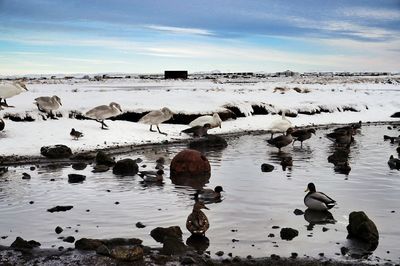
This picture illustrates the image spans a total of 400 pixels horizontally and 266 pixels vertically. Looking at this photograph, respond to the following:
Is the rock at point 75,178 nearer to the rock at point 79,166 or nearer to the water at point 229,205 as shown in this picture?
the water at point 229,205

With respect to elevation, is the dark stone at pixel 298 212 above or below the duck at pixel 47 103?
below

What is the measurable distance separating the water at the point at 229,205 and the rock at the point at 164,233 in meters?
0.16

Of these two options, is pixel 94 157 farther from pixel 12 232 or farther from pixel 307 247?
pixel 307 247

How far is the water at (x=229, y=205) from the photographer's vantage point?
374 inches

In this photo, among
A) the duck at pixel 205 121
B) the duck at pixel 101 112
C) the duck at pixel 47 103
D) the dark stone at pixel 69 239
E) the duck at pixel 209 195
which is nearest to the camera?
the dark stone at pixel 69 239

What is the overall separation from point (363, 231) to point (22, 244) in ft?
20.7

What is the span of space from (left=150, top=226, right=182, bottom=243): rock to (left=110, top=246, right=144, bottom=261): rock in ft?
3.53

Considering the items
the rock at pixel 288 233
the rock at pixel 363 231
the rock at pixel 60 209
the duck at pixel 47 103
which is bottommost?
the rock at pixel 60 209

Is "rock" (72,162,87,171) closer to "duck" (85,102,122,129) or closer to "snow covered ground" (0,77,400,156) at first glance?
"snow covered ground" (0,77,400,156)

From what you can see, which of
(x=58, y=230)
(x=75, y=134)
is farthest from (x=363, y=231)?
(x=75, y=134)

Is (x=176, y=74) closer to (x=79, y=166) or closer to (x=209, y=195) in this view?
(x=79, y=166)

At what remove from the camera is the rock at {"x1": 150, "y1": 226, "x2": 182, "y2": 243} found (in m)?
9.39

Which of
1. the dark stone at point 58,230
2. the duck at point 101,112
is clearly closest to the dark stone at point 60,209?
the dark stone at point 58,230

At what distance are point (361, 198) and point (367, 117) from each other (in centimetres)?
2927
